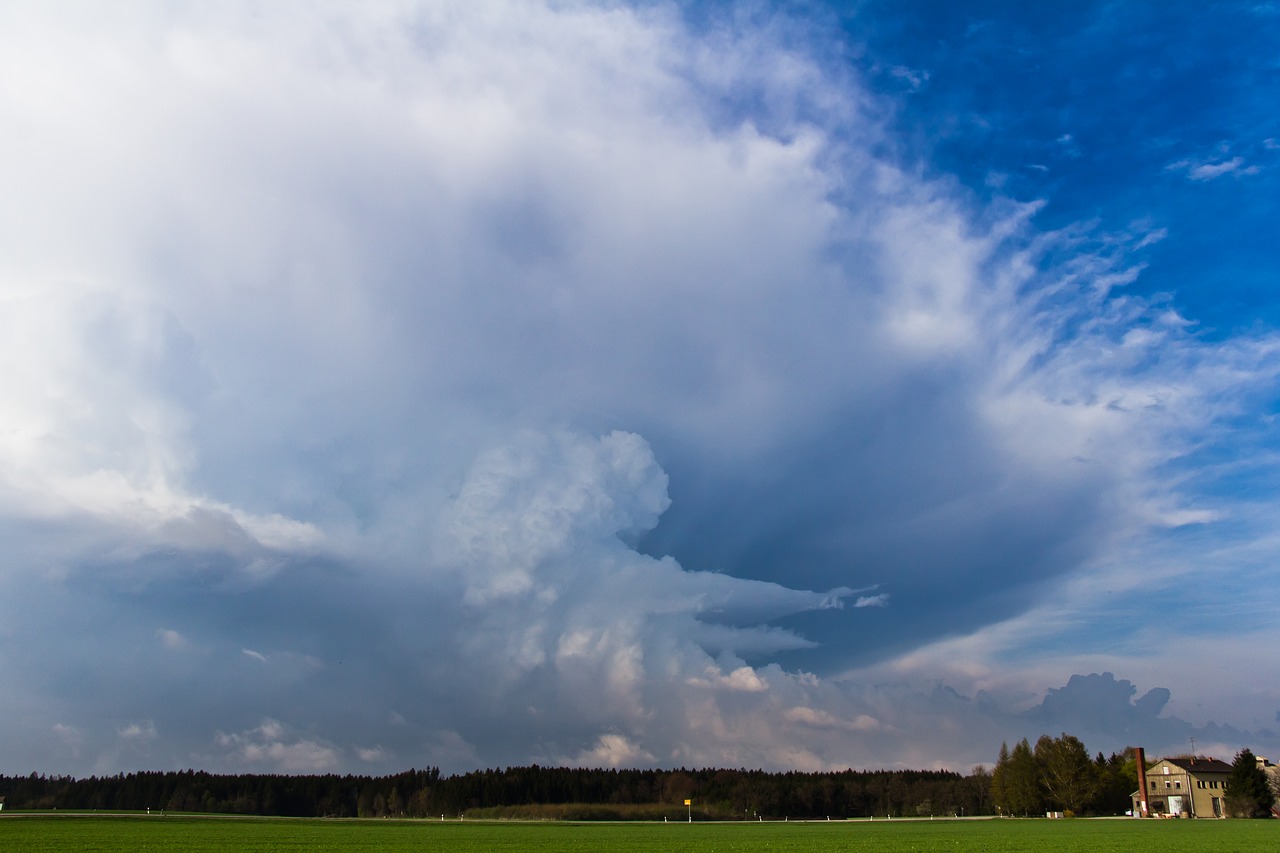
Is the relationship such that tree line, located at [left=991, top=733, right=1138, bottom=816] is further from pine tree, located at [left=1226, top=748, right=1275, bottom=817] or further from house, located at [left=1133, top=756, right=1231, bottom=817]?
pine tree, located at [left=1226, top=748, right=1275, bottom=817]

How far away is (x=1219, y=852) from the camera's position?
164ft

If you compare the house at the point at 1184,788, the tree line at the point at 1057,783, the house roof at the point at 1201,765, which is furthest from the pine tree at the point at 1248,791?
the house roof at the point at 1201,765

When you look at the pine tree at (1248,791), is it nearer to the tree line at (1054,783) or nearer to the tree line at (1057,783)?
the tree line at (1057,783)

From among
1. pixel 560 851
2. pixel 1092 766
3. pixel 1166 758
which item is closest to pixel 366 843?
pixel 560 851

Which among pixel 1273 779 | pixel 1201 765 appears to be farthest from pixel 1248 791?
pixel 1201 765

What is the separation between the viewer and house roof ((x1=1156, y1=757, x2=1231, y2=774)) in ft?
549

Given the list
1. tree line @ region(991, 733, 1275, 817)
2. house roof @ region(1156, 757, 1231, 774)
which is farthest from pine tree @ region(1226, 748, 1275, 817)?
house roof @ region(1156, 757, 1231, 774)

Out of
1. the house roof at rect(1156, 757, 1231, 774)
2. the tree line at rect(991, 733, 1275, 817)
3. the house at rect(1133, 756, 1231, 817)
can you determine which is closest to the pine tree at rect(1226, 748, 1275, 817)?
the tree line at rect(991, 733, 1275, 817)

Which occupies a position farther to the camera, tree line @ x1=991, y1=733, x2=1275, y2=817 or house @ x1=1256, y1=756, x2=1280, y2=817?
tree line @ x1=991, y1=733, x2=1275, y2=817

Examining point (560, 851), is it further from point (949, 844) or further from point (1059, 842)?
point (1059, 842)

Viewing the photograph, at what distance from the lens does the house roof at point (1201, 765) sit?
167375mm

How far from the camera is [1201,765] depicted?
6742 inches

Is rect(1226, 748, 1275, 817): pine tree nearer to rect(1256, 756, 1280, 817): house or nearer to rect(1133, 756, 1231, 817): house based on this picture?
rect(1256, 756, 1280, 817): house

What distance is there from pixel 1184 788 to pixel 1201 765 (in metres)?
10.5
